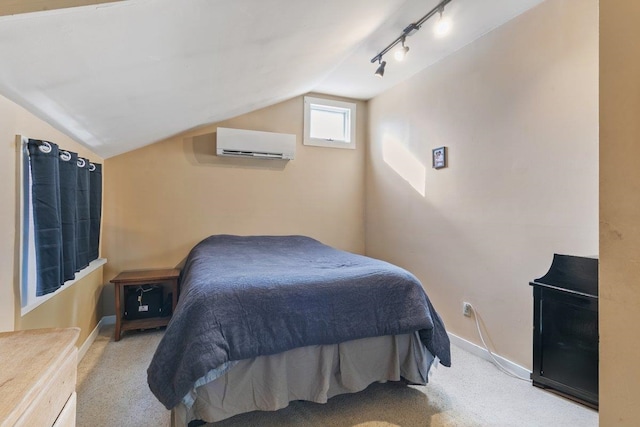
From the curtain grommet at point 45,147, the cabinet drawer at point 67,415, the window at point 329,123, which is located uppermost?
the window at point 329,123

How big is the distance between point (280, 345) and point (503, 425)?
1.31 meters

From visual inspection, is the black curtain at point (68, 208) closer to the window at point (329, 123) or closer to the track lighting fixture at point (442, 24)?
the window at point (329, 123)

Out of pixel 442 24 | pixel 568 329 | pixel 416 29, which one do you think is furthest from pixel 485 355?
pixel 416 29

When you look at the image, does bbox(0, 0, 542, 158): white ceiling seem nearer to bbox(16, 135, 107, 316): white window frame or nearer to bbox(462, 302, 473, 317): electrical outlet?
bbox(16, 135, 107, 316): white window frame

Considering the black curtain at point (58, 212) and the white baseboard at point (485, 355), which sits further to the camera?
the white baseboard at point (485, 355)

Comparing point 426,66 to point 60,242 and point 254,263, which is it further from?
point 60,242

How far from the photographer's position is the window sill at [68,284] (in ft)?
5.39

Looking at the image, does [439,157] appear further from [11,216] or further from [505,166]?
[11,216]

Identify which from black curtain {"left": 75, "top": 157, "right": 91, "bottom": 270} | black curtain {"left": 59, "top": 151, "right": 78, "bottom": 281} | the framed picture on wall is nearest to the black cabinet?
the framed picture on wall

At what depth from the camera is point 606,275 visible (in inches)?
28.2

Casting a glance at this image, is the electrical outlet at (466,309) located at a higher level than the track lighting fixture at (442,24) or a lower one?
lower

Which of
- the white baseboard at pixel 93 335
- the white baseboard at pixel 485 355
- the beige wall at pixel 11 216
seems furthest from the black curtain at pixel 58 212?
the white baseboard at pixel 485 355

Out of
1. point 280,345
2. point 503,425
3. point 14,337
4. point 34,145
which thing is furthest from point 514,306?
point 34,145

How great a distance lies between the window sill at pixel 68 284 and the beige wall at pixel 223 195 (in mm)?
373
